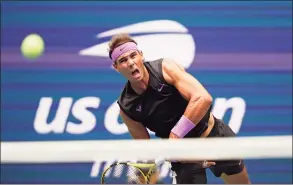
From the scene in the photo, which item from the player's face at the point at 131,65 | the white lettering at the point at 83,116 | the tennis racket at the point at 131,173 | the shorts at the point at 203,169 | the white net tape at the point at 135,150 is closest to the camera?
the white net tape at the point at 135,150

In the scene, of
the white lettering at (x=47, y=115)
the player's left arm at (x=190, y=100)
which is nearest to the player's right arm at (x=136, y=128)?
the player's left arm at (x=190, y=100)

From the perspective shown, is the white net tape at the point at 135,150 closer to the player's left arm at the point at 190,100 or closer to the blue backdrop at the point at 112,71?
the player's left arm at the point at 190,100

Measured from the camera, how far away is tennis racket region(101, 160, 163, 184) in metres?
3.51

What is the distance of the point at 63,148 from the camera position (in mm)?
2178

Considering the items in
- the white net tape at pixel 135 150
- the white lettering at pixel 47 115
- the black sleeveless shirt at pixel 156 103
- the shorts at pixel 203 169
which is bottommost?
Answer: the white lettering at pixel 47 115

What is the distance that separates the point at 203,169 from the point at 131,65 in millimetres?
802

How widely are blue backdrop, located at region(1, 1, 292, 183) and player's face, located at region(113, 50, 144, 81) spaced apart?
1754 millimetres

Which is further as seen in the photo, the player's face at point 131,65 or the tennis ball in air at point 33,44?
the tennis ball in air at point 33,44

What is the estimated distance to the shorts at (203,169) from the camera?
154 inches

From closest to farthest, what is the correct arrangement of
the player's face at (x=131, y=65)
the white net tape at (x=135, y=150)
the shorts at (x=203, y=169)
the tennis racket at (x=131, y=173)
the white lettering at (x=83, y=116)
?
the white net tape at (x=135, y=150) → the tennis racket at (x=131, y=173) → the player's face at (x=131, y=65) → the shorts at (x=203, y=169) → the white lettering at (x=83, y=116)

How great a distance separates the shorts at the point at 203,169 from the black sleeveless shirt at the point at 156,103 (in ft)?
0.66

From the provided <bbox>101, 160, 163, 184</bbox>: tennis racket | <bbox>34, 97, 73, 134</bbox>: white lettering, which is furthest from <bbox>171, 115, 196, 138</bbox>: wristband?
<bbox>34, 97, 73, 134</bbox>: white lettering

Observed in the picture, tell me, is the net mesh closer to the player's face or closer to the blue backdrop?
the player's face

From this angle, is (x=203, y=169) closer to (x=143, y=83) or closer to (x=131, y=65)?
(x=143, y=83)
